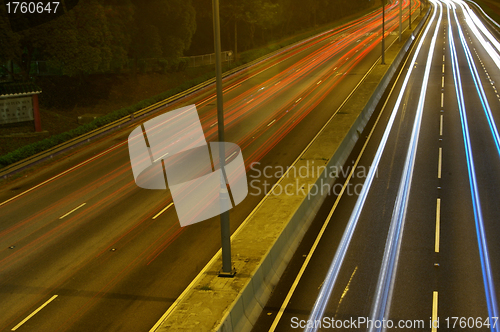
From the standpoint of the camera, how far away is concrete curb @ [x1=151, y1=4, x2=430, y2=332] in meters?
12.0

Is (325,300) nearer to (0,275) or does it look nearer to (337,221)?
(337,221)

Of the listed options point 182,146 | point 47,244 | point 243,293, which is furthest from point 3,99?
point 243,293

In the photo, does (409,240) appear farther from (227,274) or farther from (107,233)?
(107,233)

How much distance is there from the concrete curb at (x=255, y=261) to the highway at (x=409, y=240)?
0.46 metres

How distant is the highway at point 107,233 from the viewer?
46.1 ft

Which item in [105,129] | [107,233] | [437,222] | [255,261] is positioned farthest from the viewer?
[105,129]

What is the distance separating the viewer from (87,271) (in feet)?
52.8

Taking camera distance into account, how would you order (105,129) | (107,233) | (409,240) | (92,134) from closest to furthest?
(409,240)
(107,233)
(92,134)
(105,129)

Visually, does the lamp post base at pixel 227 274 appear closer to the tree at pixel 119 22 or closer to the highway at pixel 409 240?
the highway at pixel 409 240

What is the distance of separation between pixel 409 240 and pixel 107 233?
10996 millimetres

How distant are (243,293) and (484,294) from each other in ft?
22.0

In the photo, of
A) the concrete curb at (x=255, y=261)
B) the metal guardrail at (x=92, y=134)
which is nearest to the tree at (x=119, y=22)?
the metal guardrail at (x=92, y=134)

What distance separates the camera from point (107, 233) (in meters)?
18.9

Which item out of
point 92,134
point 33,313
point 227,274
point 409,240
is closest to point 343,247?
point 409,240
